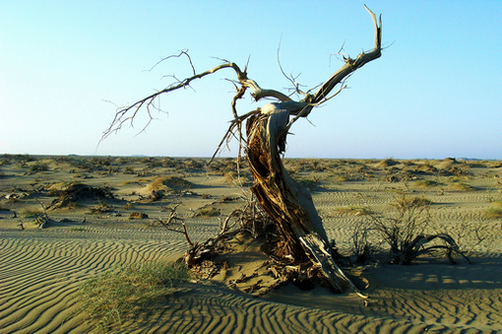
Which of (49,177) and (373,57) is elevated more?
(373,57)

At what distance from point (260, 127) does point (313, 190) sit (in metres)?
16.7

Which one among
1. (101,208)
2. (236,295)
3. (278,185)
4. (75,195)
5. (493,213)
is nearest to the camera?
(236,295)

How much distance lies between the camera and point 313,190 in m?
21.0

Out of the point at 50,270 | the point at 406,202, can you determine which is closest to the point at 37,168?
the point at 50,270

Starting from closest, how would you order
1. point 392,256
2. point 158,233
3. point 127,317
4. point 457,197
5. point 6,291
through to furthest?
point 127,317, point 6,291, point 392,256, point 158,233, point 457,197

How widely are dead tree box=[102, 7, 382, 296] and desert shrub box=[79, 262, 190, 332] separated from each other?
173 centimetres

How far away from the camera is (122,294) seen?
423 centimetres

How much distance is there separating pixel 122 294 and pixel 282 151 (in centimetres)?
262

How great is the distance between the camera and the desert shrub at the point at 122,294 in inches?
154

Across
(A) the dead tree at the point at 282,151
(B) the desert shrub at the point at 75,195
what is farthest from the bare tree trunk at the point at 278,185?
(B) the desert shrub at the point at 75,195

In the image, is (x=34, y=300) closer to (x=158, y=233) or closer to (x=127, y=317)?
(x=127, y=317)

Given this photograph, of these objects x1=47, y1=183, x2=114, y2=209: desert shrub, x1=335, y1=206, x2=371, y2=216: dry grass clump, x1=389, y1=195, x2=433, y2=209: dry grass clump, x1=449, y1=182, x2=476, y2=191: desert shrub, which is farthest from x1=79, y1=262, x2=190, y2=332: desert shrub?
x1=449, y1=182, x2=476, y2=191: desert shrub

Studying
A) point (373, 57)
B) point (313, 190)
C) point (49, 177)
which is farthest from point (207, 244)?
point (49, 177)

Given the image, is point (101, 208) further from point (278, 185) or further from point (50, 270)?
point (278, 185)
